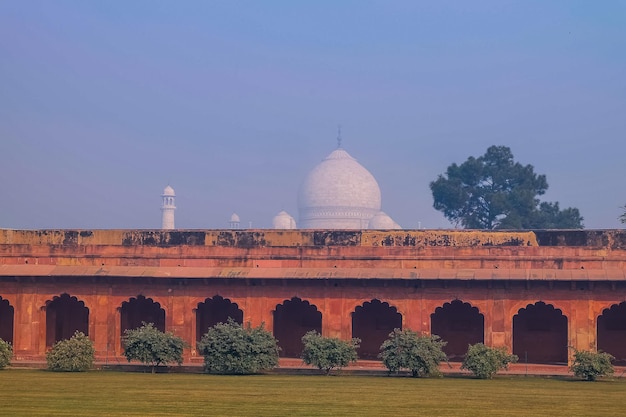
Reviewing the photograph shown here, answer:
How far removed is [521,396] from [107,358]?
43.2 ft

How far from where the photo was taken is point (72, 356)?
88.5 ft

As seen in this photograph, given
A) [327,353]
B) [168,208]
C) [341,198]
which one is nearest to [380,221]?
[341,198]

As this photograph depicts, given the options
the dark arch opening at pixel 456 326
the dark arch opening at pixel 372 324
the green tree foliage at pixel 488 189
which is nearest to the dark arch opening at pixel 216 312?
the dark arch opening at pixel 372 324

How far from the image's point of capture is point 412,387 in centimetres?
2295

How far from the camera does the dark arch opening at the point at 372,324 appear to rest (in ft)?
108

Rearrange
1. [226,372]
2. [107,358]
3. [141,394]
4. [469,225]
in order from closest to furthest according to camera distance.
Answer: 1. [141,394]
2. [226,372]
3. [107,358]
4. [469,225]

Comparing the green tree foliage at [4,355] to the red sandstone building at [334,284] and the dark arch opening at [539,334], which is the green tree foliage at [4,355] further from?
the dark arch opening at [539,334]

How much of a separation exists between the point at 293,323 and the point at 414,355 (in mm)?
7947

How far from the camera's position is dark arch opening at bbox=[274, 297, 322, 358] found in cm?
3341

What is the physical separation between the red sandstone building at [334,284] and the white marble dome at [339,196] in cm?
4923

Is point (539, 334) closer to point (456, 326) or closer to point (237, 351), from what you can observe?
point (456, 326)

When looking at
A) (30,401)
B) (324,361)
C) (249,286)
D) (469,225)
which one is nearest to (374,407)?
(30,401)

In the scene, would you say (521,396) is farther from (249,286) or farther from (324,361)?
(249,286)

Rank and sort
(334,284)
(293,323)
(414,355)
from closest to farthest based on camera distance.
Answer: (414,355) < (334,284) < (293,323)
